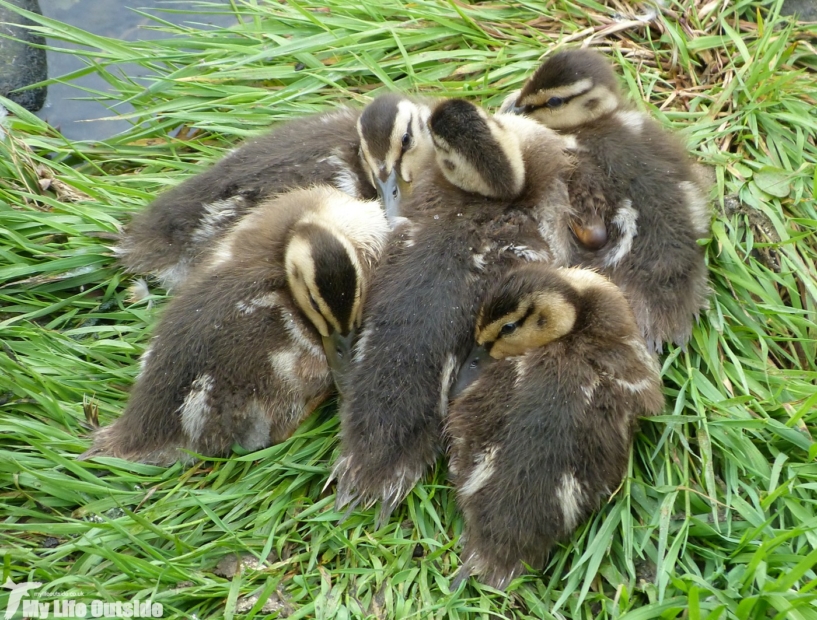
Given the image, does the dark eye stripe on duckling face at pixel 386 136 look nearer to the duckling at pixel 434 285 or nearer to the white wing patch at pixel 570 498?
the duckling at pixel 434 285

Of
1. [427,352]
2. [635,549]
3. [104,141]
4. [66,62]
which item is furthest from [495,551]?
[66,62]

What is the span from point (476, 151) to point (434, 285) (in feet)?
1.38

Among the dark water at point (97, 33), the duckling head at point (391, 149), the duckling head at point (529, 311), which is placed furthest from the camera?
the dark water at point (97, 33)

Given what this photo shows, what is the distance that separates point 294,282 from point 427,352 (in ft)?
1.44

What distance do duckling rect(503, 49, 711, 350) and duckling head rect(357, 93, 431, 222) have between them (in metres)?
0.43

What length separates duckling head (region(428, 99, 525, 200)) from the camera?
2.47 metres

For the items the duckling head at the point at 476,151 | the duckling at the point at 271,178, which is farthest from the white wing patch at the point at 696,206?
the duckling at the point at 271,178

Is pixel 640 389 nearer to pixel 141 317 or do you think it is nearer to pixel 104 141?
pixel 141 317

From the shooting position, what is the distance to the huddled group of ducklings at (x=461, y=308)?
86.8 inches

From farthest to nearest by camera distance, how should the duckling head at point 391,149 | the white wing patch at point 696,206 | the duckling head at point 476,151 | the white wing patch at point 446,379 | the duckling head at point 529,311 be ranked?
the duckling head at point 391,149
the white wing patch at point 696,206
the duckling head at point 476,151
the white wing patch at point 446,379
the duckling head at point 529,311

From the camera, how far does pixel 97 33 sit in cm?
375

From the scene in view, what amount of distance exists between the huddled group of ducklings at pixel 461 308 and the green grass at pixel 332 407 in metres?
0.11

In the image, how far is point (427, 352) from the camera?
2342mm

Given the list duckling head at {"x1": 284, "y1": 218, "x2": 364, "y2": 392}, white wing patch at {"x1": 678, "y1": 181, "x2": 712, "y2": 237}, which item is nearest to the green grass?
white wing patch at {"x1": 678, "y1": 181, "x2": 712, "y2": 237}
